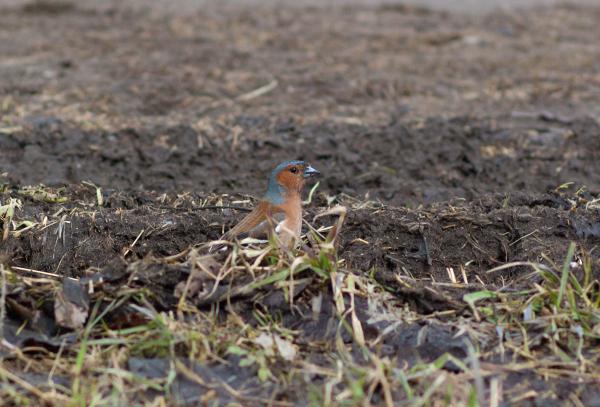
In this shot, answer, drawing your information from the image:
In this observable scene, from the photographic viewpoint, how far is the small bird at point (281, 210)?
5.25 meters

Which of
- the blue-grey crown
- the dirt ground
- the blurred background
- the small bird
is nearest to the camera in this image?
the dirt ground

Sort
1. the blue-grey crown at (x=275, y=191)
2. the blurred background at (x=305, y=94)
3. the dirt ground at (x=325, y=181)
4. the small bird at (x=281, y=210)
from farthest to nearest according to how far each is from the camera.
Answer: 1. the blurred background at (x=305, y=94)
2. the blue-grey crown at (x=275, y=191)
3. the small bird at (x=281, y=210)
4. the dirt ground at (x=325, y=181)

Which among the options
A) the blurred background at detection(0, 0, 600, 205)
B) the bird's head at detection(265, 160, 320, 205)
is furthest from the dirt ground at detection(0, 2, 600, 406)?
the bird's head at detection(265, 160, 320, 205)

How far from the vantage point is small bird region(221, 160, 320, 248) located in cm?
525

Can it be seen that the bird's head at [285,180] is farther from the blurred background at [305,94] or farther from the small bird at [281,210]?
the blurred background at [305,94]

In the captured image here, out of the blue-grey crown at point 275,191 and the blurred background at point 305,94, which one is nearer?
the blue-grey crown at point 275,191

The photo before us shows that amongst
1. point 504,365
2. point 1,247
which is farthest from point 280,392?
point 1,247

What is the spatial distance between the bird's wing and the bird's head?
129mm

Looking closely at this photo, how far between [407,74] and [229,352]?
7.17 m

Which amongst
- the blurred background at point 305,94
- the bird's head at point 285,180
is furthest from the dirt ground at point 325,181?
the bird's head at point 285,180

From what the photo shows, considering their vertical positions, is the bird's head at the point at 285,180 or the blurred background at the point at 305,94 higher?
the bird's head at the point at 285,180

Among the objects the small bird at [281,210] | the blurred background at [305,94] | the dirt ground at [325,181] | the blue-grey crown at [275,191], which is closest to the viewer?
the dirt ground at [325,181]

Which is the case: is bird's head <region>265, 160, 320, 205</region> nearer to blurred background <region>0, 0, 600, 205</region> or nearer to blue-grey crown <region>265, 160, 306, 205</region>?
blue-grey crown <region>265, 160, 306, 205</region>

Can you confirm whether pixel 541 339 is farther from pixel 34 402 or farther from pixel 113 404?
pixel 34 402
